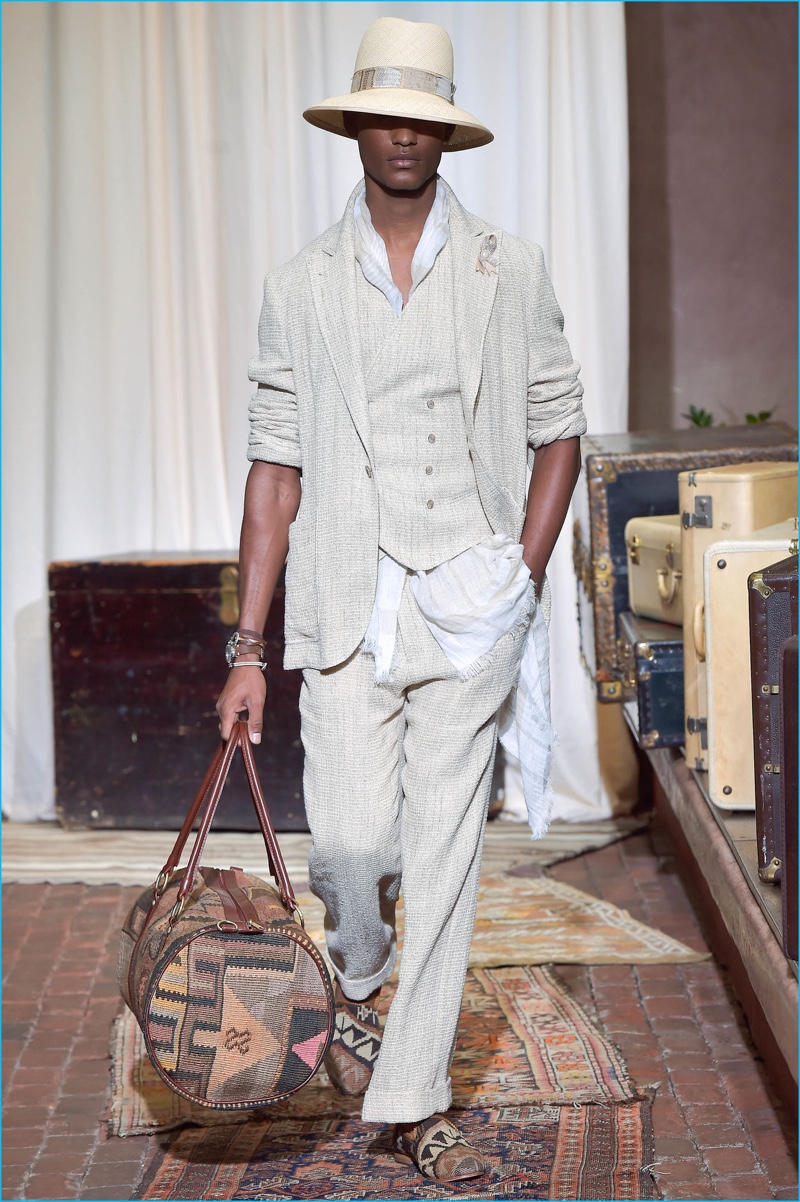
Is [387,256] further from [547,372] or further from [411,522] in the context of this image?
[411,522]

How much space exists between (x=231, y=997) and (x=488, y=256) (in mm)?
1483

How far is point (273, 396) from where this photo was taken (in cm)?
298

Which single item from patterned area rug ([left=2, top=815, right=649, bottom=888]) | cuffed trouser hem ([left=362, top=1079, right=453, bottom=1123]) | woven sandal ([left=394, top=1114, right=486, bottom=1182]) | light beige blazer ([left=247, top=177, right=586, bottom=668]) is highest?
light beige blazer ([left=247, top=177, right=586, bottom=668])

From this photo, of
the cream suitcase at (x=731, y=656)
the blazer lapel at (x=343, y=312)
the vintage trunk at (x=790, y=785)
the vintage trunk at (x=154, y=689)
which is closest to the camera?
the vintage trunk at (x=790, y=785)

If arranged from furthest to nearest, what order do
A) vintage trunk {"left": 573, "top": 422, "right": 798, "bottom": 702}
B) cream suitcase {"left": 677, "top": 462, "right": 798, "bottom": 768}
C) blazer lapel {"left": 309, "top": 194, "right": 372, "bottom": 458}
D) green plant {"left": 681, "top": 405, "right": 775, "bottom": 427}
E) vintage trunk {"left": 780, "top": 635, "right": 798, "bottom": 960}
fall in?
green plant {"left": 681, "top": 405, "right": 775, "bottom": 427}
vintage trunk {"left": 573, "top": 422, "right": 798, "bottom": 702}
cream suitcase {"left": 677, "top": 462, "right": 798, "bottom": 768}
blazer lapel {"left": 309, "top": 194, "right": 372, "bottom": 458}
vintage trunk {"left": 780, "top": 635, "right": 798, "bottom": 960}

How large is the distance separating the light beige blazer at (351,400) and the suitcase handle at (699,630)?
3.18ft

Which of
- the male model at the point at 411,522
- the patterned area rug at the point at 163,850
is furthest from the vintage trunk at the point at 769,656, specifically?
the patterned area rug at the point at 163,850

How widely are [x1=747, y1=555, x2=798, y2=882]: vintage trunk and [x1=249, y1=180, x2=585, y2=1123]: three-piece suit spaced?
0.44 m

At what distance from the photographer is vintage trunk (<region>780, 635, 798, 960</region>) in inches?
96.6

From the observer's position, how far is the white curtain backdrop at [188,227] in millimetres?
5766

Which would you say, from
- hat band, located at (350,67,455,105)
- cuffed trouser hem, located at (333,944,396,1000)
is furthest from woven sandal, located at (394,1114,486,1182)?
hat band, located at (350,67,455,105)

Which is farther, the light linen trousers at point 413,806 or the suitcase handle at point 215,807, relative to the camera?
the light linen trousers at point 413,806

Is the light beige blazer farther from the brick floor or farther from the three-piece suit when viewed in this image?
the brick floor

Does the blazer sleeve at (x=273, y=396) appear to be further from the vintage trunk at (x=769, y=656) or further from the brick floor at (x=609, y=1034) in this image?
the brick floor at (x=609, y=1034)
